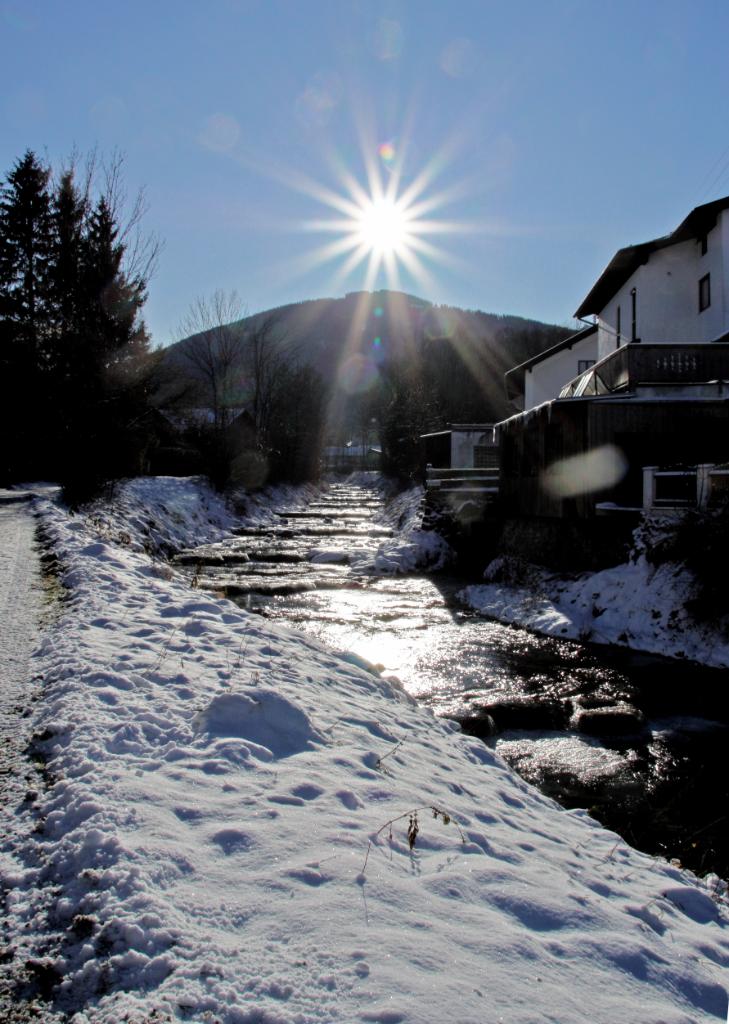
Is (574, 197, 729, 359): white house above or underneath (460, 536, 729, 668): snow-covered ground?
above

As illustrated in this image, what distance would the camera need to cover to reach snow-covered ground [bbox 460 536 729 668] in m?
9.66

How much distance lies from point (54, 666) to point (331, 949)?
128 inches

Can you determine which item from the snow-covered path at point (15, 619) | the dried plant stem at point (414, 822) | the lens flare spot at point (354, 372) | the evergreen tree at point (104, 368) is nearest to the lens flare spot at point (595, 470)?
the snow-covered path at point (15, 619)

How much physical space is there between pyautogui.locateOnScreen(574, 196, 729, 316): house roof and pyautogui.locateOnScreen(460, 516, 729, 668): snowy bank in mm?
14214

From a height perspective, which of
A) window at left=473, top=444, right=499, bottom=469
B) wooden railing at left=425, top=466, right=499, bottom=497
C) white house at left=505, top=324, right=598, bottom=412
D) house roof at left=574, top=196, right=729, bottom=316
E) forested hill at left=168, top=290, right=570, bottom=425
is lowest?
wooden railing at left=425, top=466, right=499, bottom=497

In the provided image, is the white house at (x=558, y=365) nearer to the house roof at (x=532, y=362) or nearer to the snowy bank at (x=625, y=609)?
the house roof at (x=532, y=362)

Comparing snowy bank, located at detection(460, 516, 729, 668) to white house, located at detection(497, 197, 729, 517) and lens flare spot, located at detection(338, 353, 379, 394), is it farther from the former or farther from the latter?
lens flare spot, located at detection(338, 353, 379, 394)

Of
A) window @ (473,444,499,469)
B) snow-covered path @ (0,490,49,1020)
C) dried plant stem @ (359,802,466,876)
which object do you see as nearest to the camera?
snow-covered path @ (0,490,49,1020)

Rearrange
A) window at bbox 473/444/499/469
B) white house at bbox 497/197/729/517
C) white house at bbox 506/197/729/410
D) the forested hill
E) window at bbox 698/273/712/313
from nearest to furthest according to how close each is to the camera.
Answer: white house at bbox 497/197/729/517 < white house at bbox 506/197/729/410 < window at bbox 698/273/712/313 < window at bbox 473/444/499/469 < the forested hill

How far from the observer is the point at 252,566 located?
1697cm

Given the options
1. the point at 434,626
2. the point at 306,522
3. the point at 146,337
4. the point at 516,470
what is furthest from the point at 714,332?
the point at 146,337

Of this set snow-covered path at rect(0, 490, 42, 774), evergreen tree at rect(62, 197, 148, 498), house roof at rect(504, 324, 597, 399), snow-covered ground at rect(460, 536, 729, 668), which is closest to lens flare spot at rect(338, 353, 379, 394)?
house roof at rect(504, 324, 597, 399)

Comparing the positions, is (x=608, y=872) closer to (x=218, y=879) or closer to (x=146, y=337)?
(x=218, y=879)

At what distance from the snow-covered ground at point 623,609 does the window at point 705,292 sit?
13.3 meters
